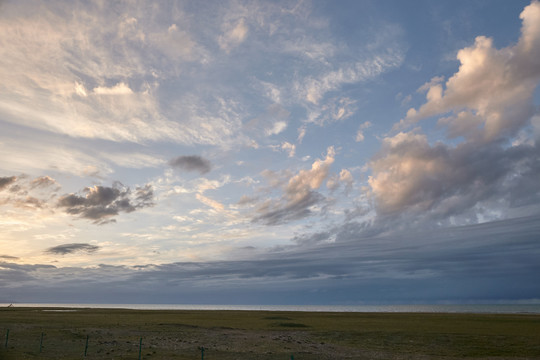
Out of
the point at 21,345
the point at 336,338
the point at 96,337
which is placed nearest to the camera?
the point at 21,345

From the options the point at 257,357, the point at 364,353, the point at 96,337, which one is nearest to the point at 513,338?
the point at 364,353

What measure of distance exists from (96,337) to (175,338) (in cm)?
1117

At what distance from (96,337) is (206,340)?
52.1 ft

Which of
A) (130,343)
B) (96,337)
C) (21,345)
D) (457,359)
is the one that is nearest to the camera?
(457,359)

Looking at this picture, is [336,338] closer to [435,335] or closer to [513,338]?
[435,335]

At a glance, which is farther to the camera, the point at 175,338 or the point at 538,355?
the point at 175,338

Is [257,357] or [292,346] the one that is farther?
[292,346]

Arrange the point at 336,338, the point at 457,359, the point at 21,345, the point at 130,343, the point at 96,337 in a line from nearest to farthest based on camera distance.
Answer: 1. the point at 457,359
2. the point at 21,345
3. the point at 130,343
4. the point at 96,337
5. the point at 336,338

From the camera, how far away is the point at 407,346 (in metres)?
A: 49.1

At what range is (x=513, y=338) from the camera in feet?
182

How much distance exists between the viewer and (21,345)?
4300 cm

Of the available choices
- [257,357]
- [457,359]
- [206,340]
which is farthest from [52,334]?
[457,359]

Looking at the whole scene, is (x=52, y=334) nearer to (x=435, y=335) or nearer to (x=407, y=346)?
Answer: (x=407, y=346)

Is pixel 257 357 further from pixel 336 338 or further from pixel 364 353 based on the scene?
pixel 336 338
